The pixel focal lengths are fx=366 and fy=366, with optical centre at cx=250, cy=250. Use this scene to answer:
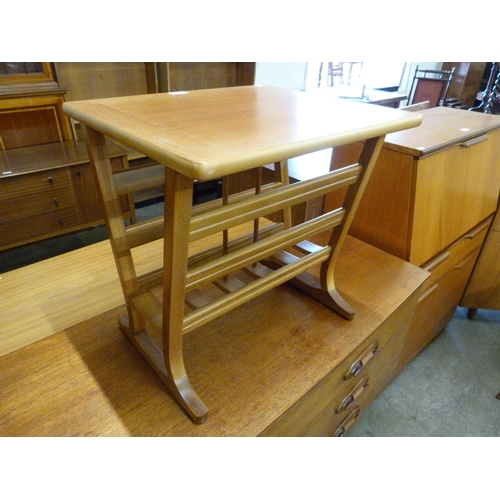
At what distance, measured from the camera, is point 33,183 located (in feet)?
6.96

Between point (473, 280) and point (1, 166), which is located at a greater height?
point (1, 166)

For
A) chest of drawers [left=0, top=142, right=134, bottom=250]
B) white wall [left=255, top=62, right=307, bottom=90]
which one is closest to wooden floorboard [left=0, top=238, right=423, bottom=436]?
chest of drawers [left=0, top=142, right=134, bottom=250]

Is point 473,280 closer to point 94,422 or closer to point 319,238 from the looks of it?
point 319,238

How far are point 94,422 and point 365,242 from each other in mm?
1059

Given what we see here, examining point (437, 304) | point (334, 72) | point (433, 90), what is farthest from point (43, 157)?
point (433, 90)

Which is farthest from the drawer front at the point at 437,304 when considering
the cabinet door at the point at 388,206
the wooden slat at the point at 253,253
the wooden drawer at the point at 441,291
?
the wooden slat at the point at 253,253

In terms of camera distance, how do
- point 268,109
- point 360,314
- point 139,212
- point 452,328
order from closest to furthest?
point 268,109 < point 360,314 < point 452,328 < point 139,212

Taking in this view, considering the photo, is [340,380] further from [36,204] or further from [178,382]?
[36,204]

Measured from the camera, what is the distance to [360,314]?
1033mm

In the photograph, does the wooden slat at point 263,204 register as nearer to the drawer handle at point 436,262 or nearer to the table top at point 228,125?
the table top at point 228,125

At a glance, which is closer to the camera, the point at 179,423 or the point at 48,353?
the point at 179,423

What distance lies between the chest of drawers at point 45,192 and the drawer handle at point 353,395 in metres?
1.56

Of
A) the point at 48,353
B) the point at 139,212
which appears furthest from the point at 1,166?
the point at 48,353

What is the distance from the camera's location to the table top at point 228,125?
47 cm
